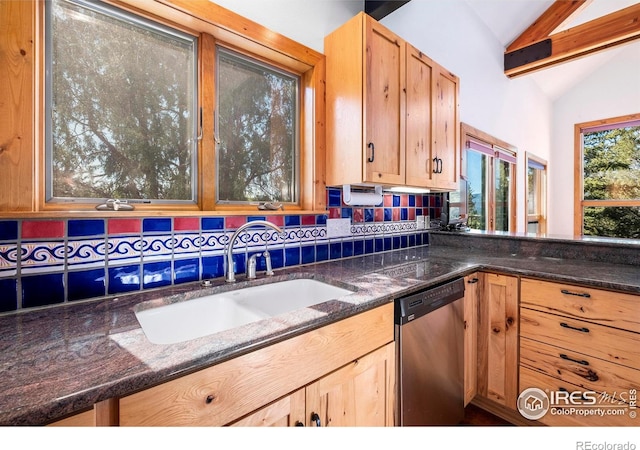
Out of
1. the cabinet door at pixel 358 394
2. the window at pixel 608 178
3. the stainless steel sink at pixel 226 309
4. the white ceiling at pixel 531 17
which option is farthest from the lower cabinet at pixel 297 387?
the window at pixel 608 178

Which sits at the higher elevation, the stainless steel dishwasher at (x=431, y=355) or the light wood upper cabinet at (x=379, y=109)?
the light wood upper cabinet at (x=379, y=109)

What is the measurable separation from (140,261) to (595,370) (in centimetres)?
211

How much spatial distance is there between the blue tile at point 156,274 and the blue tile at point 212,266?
148 millimetres

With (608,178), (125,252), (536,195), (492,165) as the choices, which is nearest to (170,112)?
(125,252)

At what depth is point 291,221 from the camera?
1.65 meters

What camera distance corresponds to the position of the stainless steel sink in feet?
3.45

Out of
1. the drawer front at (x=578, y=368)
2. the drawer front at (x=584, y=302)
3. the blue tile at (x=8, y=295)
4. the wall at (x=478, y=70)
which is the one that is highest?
the wall at (x=478, y=70)

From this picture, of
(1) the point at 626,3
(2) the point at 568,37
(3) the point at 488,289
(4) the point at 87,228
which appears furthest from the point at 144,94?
(1) the point at 626,3

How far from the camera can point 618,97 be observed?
178 inches

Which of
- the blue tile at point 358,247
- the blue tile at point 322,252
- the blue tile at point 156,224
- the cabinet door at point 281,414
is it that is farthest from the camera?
the blue tile at point 358,247

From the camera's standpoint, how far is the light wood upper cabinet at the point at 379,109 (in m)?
1.54

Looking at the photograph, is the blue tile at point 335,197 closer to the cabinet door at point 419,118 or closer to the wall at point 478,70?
the cabinet door at point 419,118

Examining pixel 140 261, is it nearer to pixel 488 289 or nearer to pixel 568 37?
pixel 488 289

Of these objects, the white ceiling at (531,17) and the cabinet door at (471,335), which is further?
the white ceiling at (531,17)
